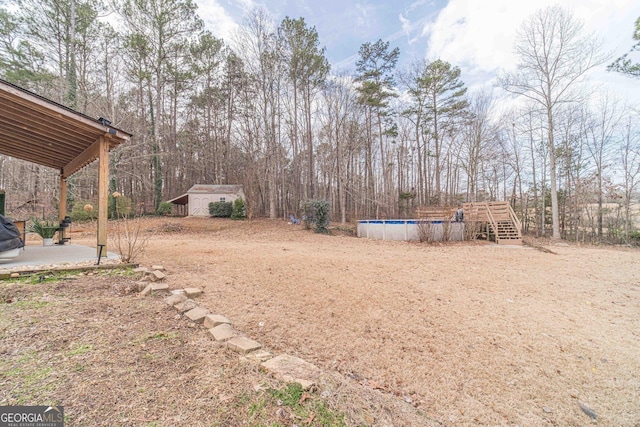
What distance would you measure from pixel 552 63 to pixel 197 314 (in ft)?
57.7

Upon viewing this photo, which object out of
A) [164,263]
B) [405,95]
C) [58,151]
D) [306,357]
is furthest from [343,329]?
[405,95]

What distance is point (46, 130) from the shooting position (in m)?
4.68

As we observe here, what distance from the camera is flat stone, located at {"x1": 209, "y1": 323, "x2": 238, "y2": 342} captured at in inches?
80.0

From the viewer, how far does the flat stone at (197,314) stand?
2.38 m

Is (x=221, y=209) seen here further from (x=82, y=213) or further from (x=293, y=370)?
(x=293, y=370)

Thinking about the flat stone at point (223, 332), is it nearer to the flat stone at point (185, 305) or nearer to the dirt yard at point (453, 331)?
the dirt yard at point (453, 331)

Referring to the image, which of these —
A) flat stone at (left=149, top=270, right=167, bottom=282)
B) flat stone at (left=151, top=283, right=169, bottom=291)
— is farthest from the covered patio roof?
flat stone at (left=151, top=283, right=169, bottom=291)

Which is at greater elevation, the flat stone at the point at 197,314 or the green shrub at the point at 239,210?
the green shrub at the point at 239,210

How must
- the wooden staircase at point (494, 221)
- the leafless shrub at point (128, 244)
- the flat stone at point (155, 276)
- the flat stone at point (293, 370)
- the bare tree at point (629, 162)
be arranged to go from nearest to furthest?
the flat stone at point (293, 370) < the flat stone at point (155, 276) < the leafless shrub at point (128, 244) < the wooden staircase at point (494, 221) < the bare tree at point (629, 162)

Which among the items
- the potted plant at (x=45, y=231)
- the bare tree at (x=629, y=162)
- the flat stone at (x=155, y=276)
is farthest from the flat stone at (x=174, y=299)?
the bare tree at (x=629, y=162)

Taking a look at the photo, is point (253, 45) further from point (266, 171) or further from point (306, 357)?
point (306, 357)

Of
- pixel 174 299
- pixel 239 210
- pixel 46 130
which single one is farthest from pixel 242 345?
pixel 239 210

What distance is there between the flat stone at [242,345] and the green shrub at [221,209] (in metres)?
15.5

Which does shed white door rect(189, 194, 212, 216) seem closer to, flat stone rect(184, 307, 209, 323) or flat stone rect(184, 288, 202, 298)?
flat stone rect(184, 288, 202, 298)
